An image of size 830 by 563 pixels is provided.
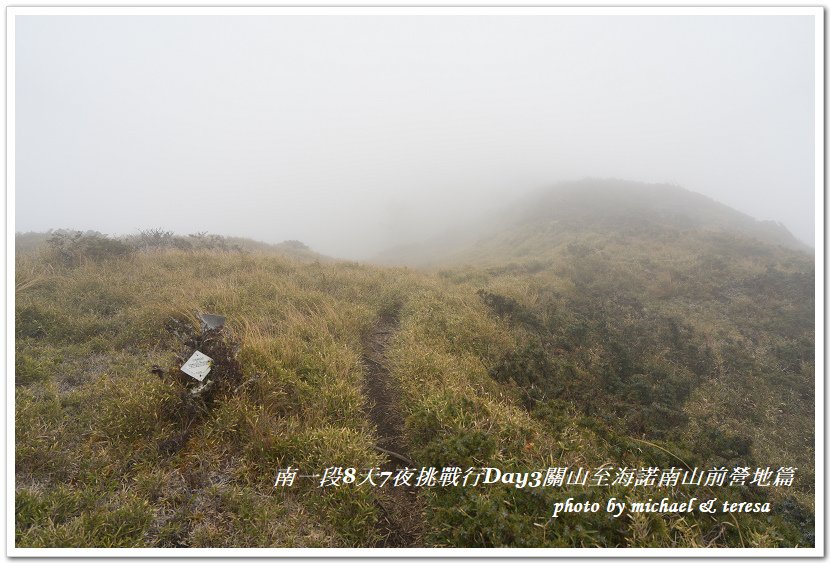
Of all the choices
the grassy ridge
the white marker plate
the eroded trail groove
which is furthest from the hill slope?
the white marker plate

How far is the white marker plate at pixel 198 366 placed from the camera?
465cm

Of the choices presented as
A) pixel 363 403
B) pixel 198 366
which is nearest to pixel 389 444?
pixel 363 403

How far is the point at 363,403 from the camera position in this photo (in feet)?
17.7

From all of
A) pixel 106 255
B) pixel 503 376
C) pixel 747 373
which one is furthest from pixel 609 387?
pixel 106 255

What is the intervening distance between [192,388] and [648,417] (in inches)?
300

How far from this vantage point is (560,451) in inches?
182

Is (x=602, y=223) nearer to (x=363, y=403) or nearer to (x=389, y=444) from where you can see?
(x=363, y=403)

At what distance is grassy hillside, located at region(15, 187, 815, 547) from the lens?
139 inches

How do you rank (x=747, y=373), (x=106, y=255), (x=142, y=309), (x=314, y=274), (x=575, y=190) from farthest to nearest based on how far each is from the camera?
(x=575, y=190) → (x=314, y=274) → (x=106, y=255) → (x=747, y=373) → (x=142, y=309)

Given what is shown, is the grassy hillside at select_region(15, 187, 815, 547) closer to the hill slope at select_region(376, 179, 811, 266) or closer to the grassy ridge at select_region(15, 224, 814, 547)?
the grassy ridge at select_region(15, 224, 814, 547)

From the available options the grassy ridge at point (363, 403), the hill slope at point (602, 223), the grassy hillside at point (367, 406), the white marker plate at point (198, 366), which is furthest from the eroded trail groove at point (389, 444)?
the hill slope at point (602, 223)

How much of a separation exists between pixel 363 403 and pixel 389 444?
778mm

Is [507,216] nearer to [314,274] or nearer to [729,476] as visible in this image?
[314,274]

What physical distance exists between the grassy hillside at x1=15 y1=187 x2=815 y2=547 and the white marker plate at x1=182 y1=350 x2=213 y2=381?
0.31m
